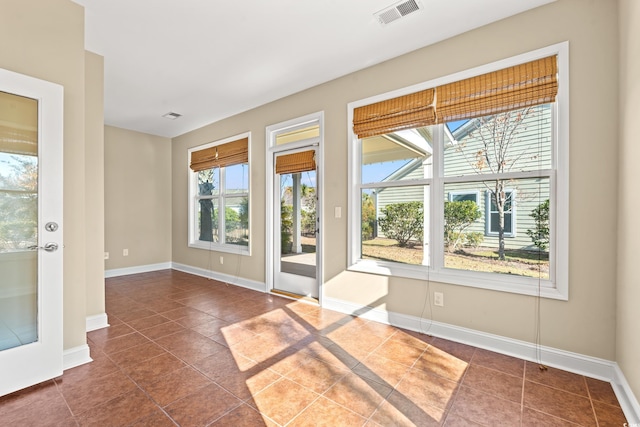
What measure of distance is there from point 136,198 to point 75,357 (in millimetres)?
4015

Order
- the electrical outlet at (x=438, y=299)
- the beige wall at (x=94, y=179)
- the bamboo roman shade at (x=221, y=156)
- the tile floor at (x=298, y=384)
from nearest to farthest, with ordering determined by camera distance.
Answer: the tile floor at (x=298, y=384), the electrical outlet at (x=438, y=299), the beige wall at (x=94, y=179), the bamboo roman shade at (x=221, y=156)

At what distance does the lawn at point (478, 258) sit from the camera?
2459mm

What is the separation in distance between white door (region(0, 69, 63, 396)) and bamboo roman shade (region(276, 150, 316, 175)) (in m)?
2.47

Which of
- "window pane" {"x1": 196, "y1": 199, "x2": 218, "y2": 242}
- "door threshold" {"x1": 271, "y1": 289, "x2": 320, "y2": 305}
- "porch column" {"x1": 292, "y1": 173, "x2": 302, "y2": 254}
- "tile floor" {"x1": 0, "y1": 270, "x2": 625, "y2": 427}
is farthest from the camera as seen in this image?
"window pane" {"x1": 196, "y1": 199, "x2": 218, "y2": 242}

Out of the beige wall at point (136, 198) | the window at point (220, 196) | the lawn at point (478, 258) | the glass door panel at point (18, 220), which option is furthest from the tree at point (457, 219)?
the beige wall at point (136, 198)

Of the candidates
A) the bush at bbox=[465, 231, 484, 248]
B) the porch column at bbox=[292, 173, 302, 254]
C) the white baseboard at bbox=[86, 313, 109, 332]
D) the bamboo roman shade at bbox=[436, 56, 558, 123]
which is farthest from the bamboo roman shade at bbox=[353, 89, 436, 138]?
the white baseboard at bbox=[86, 313, 109, 332]

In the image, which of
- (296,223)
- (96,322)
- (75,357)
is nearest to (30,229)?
(75,357)

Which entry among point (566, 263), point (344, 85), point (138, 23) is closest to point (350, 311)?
point (566, 263)

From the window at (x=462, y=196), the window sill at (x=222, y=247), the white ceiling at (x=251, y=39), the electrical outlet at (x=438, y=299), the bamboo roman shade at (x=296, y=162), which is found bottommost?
the electrical outlet at (x=438, y=299)

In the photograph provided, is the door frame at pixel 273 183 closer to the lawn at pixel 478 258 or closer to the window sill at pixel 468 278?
the window sill at pixel 468 278

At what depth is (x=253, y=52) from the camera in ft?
9.87

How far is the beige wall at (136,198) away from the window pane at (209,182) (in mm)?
911

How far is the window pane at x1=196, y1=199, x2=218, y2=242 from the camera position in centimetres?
553

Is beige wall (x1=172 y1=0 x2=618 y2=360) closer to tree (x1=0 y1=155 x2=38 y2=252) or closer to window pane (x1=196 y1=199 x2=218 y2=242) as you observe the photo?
tree (x1=0 y1=155 x2=38 y2=252)
